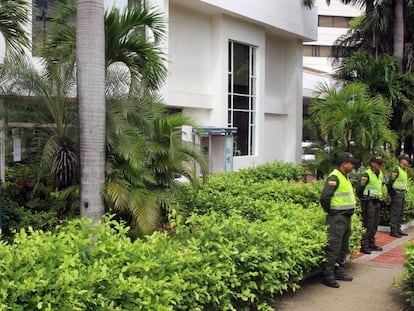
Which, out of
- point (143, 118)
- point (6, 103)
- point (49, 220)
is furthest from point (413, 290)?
point (6, 103)

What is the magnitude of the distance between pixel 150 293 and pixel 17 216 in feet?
16.9

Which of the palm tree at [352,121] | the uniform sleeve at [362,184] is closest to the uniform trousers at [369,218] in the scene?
the uniform sleeve at [362,184]

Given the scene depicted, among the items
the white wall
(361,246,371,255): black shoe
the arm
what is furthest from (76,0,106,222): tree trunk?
the white wall

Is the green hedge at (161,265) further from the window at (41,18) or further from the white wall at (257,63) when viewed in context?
the white wall at (257,63)

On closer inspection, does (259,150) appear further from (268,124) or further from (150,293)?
(150,293)

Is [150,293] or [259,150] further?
[259,150]

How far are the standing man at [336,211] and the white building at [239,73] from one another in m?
9.63

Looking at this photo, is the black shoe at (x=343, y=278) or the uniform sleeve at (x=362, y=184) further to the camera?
→ the uniform sleeve at (x=362, y=184)

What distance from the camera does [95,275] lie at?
3930mm

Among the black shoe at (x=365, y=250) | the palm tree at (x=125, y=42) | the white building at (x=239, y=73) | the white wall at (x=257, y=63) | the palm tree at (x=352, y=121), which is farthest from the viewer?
the white wall at (x=257, y=63)

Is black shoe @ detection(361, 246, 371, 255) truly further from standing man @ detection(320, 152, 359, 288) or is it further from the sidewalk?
standing man @ detection(320, 152, 359, 288)

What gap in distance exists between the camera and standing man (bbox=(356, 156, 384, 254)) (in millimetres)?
9164

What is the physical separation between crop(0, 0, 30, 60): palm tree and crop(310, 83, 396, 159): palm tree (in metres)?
7.48

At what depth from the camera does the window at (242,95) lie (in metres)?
21.5
